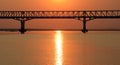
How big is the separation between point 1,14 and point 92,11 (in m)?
19.1

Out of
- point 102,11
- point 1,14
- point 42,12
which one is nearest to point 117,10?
point 102,11

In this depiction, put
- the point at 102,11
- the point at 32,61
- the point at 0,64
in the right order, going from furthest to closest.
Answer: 1. the point at 102,11
2. the point at 32,61
3. the point at 0,64

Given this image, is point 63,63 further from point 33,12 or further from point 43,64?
point 33,12

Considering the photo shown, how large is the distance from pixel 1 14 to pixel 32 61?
67892 millimetres

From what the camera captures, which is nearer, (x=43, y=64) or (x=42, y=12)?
(x=43, y=64)

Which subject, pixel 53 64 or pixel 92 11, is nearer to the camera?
pixel 53 64

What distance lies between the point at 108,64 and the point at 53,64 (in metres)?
3.05

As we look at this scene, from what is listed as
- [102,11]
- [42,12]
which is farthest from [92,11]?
[42,12]

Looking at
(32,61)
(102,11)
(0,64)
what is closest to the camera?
(0,64)

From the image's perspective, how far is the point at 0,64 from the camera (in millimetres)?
24078

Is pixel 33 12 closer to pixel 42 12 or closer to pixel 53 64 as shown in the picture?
pixel 42 12

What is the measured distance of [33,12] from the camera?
3698 inches

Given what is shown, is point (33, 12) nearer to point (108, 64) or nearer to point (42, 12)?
point (42, 12)

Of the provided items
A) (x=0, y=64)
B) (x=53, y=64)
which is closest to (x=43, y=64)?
(x=53, y=64)
